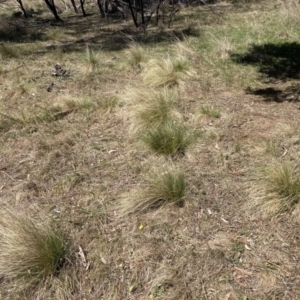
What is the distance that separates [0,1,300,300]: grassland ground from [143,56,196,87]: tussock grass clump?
3 cm

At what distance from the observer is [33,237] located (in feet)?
8.25

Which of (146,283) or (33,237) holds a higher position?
(33,237)

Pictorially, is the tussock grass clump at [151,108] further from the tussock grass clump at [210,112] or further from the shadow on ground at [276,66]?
the shadow on ground at [276,66]

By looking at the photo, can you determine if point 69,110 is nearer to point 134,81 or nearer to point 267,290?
point 134,81

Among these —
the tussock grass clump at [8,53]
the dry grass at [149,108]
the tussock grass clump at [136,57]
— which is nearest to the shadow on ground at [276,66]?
the dry grass at [149,108]

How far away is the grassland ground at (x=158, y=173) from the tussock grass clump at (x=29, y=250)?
0.04 m

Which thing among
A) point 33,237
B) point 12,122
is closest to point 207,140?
point 33,237

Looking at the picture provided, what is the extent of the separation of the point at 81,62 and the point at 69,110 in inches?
104

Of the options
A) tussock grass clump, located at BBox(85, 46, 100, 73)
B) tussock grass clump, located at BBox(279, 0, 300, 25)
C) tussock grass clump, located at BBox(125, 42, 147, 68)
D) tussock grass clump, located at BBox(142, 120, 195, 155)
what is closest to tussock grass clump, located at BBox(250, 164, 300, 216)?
tussock grass clump, located at BBox(142, 120, 195, 155)

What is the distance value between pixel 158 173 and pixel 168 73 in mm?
2944

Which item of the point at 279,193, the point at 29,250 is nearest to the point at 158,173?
the point at 279,193

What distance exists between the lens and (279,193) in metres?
2.89

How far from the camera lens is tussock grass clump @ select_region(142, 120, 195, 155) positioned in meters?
3.72

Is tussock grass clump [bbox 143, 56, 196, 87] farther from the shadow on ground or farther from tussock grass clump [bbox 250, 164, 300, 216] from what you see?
tussock grass clump [bbox 250, 164, 300, 216]
